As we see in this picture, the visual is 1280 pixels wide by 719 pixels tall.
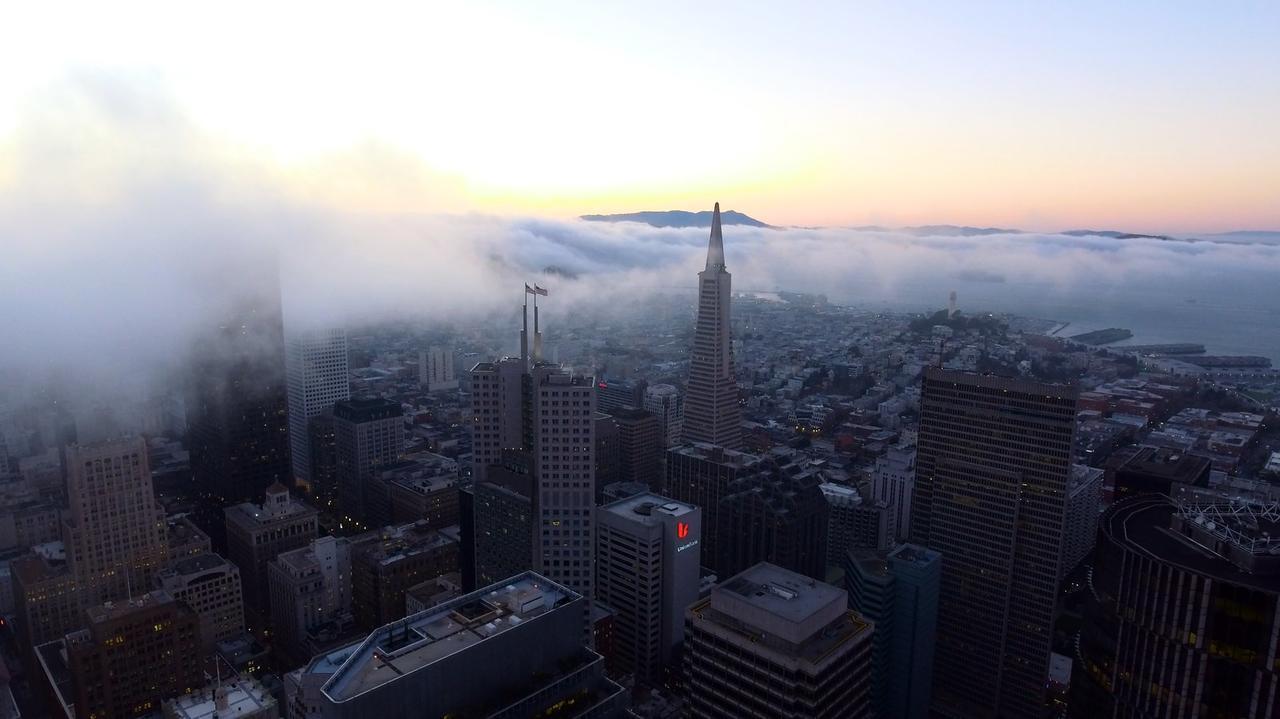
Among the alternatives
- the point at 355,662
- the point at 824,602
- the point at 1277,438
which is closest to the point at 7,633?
the point at 355,662

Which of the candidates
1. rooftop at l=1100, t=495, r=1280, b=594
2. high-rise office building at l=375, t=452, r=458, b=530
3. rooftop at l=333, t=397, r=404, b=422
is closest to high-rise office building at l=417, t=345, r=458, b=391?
rooftop at l=333, t=397, r=404, b=422

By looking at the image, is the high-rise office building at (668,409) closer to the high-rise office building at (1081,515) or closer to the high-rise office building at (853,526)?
the high-rise office building at (853,526)

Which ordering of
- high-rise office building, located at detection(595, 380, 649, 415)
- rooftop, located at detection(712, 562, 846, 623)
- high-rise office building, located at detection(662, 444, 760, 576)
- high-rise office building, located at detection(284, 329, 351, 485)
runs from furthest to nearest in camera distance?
high-rise office building, located at detection(595, 380, 649, 415)
high-rise office building, located at detection(284, 329, 351, 485)
high-rise office building, located at detection(662, 444, 760, 576)
rooftop, located at detection(712, 562, 846, 623)

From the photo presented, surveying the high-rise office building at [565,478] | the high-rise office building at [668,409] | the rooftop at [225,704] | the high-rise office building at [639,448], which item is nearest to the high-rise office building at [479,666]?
the rooftop at [225,704]

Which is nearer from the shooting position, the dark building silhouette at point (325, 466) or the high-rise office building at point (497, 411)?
the high-rise office building at point (497, 411)

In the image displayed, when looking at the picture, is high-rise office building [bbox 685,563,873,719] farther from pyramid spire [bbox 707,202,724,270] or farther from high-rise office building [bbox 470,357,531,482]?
pyramid spire [bbox 707,202,724,270]

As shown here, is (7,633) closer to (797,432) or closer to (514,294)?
(514,294)

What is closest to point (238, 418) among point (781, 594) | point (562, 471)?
point (562, 471)
